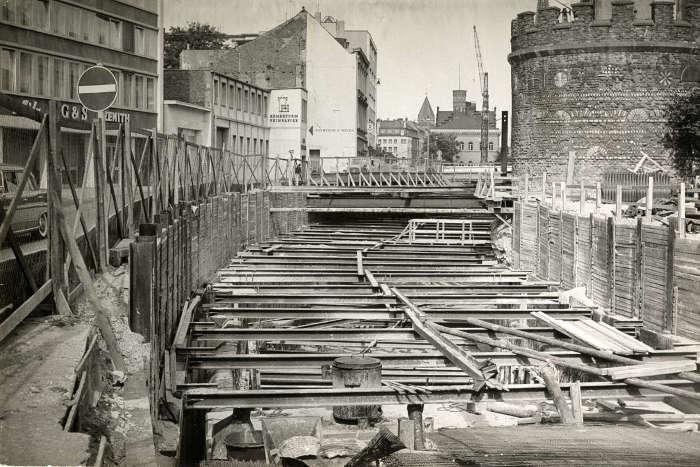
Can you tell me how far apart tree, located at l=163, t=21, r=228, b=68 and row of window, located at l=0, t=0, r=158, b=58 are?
26012 millimetres

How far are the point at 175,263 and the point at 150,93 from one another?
29415 millimetres

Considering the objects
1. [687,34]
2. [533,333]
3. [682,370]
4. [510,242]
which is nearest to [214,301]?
[533,333]

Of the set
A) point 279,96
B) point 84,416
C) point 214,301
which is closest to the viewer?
point 84,416

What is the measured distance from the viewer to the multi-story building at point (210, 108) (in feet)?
149

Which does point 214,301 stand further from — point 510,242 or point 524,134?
point 524,134

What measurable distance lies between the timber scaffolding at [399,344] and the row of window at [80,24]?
48.3 ft

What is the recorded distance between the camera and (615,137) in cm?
3678

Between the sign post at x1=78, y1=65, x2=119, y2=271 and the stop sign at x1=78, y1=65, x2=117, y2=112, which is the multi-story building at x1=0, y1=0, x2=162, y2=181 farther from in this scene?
the stop sign at x1=78, y1=65, x2=117, y2=112

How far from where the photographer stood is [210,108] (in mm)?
48219

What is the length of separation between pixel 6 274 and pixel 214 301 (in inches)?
404

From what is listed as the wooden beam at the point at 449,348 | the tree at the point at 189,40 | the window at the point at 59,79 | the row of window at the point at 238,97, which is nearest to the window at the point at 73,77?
the window at the point at 59,79

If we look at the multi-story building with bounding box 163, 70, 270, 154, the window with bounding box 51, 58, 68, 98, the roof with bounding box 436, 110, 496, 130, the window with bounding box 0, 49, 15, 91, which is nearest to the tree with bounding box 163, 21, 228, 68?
the multi-story building with bounding box 163, 70, 270, 154

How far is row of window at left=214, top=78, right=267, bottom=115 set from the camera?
165ft

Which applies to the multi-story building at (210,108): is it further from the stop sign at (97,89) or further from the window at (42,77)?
the stop sign at (97,89)
